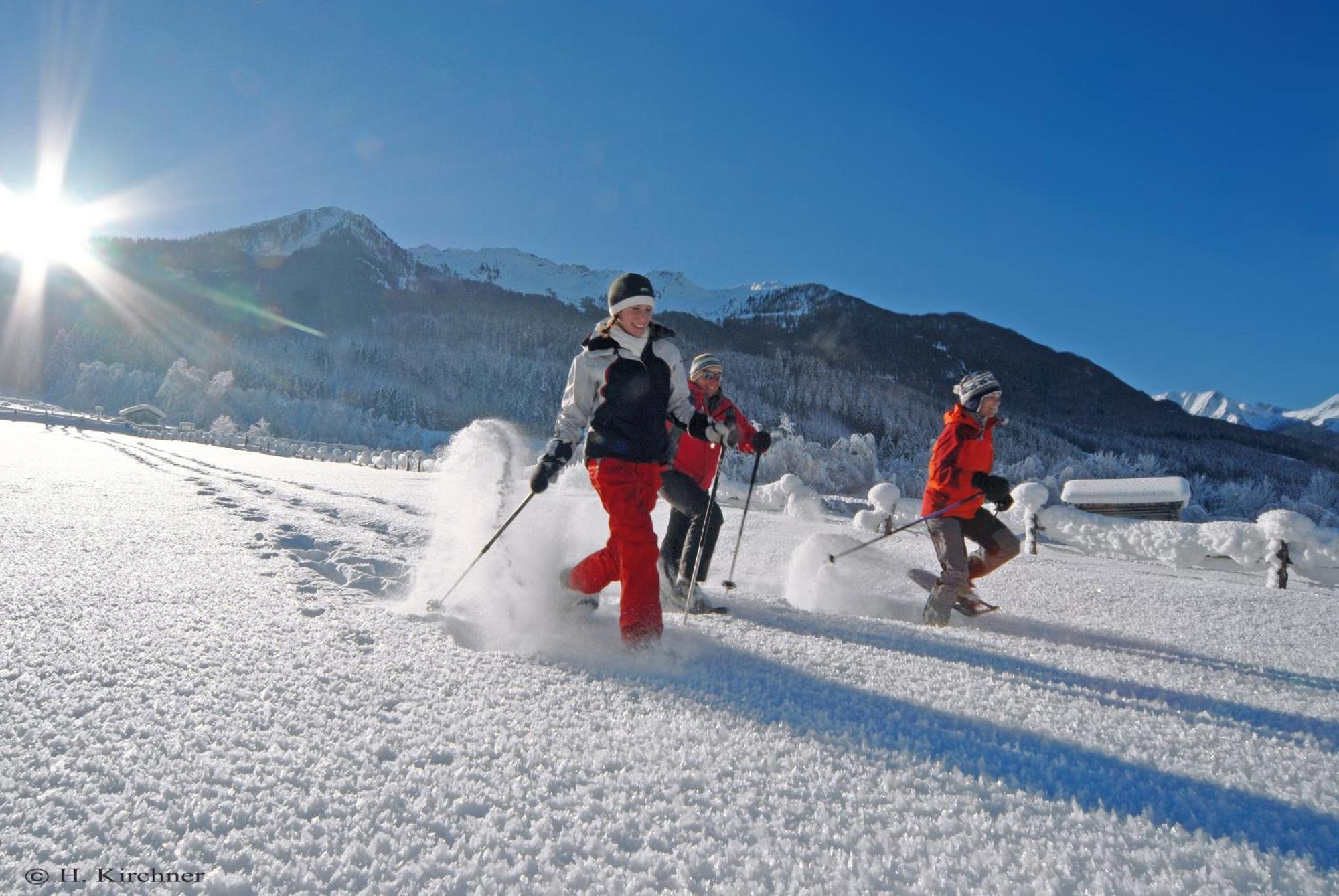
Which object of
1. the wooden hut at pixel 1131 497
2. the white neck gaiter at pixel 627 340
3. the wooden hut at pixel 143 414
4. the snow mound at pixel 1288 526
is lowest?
the wooden hut at pixel 143 414

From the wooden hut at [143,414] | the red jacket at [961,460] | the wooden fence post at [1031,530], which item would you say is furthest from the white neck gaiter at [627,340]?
the wooden hut at [143,414]

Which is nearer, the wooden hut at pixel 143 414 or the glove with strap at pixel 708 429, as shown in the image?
the glove with strap at pixel 708 429

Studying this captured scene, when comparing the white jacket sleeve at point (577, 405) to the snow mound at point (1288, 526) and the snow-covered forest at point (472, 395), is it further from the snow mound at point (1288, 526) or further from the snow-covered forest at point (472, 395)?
the snow-covered forest at point (472, 395)

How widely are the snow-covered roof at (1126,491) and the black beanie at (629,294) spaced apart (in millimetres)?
12828

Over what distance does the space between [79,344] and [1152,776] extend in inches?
5493

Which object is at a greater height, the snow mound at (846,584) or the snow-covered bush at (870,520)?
the snow-covered bush at (870,520)

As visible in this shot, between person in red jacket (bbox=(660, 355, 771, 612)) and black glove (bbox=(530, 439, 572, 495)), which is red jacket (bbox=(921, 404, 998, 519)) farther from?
black glove (bbox=(530, 439, 572, 495))

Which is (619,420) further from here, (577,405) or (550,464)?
(550,464)

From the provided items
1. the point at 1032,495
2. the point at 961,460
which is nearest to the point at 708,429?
the point at 961,460

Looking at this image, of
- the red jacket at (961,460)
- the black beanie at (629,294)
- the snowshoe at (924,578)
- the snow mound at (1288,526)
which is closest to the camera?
the black beanie at (629,294)

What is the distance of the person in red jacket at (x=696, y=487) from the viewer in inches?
134

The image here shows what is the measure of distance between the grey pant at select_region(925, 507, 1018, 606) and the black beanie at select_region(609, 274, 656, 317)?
211 cm

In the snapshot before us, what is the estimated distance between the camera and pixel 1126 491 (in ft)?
41.7

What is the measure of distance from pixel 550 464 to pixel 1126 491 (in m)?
13.8
